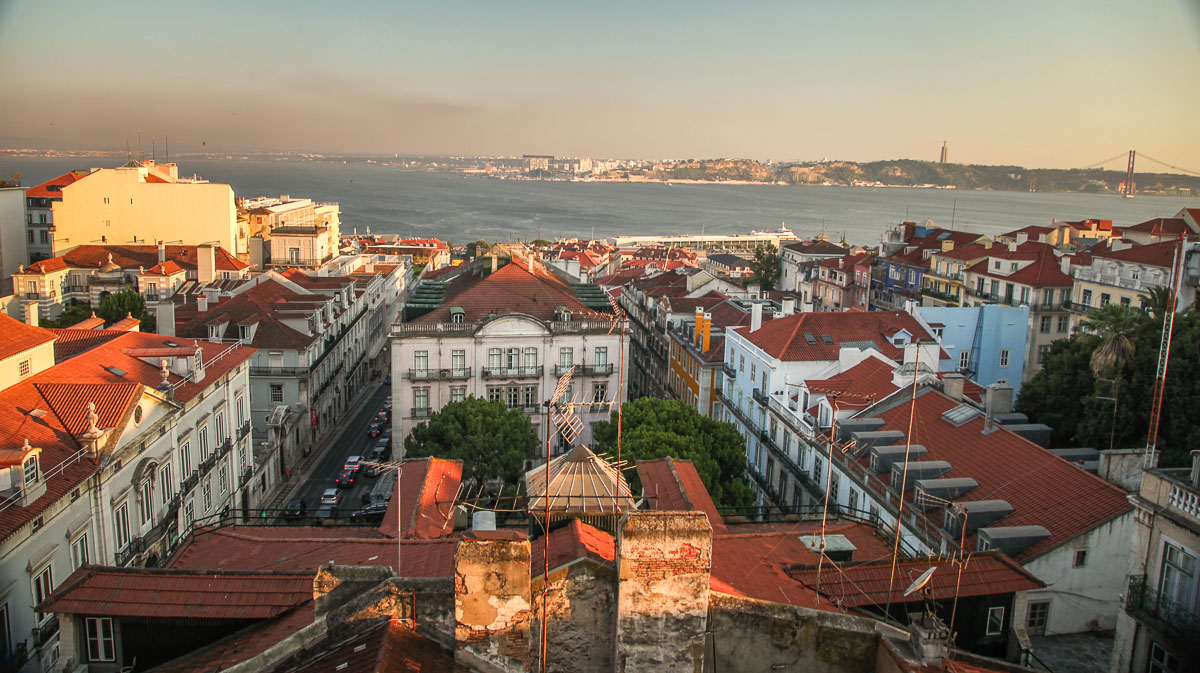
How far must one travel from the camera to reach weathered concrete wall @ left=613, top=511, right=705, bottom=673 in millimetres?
10141

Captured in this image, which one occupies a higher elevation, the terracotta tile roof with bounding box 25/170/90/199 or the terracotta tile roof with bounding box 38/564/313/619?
the terracotta tile roof with bounding box 25/170/90/199

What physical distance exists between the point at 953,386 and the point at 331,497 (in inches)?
1066

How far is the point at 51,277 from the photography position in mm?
63125

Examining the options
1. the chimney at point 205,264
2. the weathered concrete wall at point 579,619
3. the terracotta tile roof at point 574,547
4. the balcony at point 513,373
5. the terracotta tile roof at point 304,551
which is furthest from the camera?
the chimney at point 205,264

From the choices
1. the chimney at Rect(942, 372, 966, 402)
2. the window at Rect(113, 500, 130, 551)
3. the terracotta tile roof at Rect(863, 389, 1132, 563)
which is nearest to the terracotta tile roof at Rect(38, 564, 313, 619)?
the window at Rect(113, 500, 130, 551)

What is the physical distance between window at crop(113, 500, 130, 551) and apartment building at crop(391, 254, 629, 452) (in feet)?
56.6

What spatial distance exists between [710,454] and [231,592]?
21.2 meters

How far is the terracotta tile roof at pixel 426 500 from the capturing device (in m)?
17.7

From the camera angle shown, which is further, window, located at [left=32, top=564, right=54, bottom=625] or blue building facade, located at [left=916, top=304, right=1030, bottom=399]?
blue building facade, located at [left=916, top=304, right=1030, bottom=399]

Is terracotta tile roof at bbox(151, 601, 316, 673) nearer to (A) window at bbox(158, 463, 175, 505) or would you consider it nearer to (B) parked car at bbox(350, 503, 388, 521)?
(B) parked car at bbox(350, 503, 388, 521)

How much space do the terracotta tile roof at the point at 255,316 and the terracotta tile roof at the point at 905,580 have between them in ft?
119

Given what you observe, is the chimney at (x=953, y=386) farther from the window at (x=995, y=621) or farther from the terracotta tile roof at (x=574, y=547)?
the terracotta tile roof at (x=574, y=547)

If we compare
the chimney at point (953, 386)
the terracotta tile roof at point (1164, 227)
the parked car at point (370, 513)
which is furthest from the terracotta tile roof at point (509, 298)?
the terracotta tile roof at point (1164, 227)

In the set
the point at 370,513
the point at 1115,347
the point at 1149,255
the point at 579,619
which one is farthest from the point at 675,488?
the point at 1149,255
